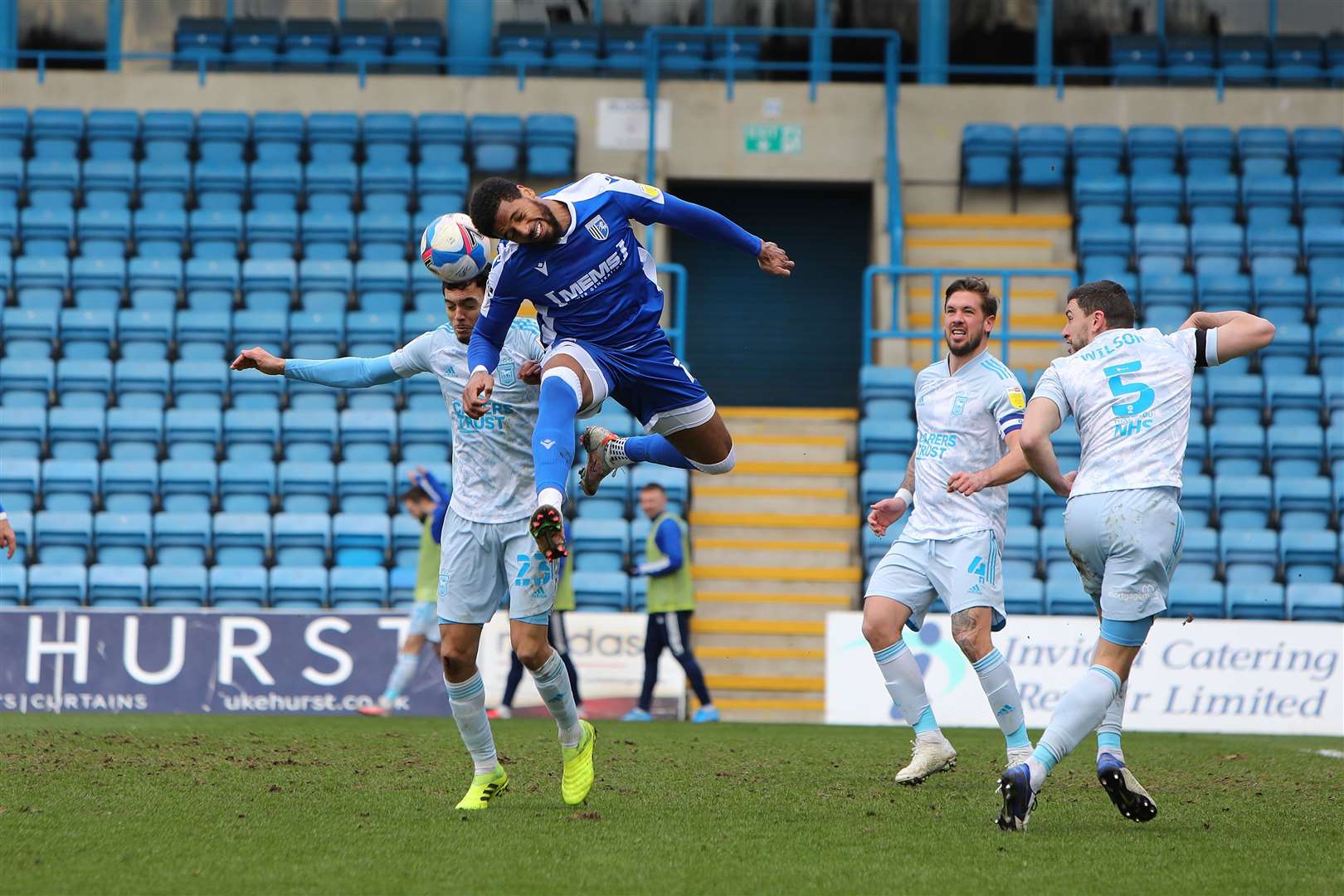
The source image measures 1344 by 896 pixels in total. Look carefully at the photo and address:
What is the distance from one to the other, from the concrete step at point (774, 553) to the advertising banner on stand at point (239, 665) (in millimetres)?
2352

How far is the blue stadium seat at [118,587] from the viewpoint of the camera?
48.7ft

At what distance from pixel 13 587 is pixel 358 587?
10.6 feet

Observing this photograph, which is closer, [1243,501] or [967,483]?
[967,483]

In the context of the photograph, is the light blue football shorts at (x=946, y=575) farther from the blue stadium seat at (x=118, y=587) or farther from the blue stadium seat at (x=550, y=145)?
the blue stadium seat at (x=550, y=145)

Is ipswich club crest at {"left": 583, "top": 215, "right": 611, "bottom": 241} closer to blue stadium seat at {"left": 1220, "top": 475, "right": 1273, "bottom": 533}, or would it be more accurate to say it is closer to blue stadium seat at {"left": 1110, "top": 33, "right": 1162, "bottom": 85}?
blue stadium seat at {"left": 1220, "top": 475, "right": 1273, "bottom": 533}

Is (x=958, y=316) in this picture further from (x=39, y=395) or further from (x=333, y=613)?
(x=39, y=395)

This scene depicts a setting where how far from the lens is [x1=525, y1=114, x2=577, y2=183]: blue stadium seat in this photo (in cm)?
1933

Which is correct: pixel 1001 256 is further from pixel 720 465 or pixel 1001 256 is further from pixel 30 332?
pixel 720 465

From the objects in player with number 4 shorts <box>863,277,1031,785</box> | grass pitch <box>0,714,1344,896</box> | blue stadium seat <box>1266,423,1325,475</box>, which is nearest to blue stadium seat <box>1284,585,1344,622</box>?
blue stadium seat <box>1266,423,1325,475</box>

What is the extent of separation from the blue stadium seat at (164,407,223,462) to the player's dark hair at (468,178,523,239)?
10.7 m

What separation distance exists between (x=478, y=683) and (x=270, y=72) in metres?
15.8

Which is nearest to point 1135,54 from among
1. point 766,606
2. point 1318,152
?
point 1318,152

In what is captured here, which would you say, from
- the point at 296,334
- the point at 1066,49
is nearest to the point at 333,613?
the point at 296,334

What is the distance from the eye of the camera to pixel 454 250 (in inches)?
265
